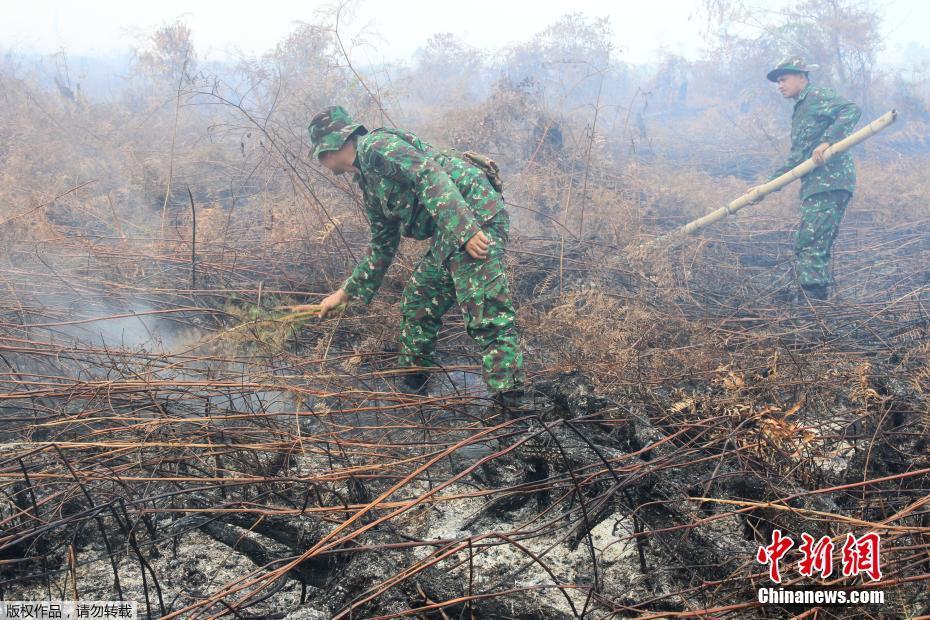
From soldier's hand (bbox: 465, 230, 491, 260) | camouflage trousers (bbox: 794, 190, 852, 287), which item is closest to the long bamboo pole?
camouflage trousers (bbox: 794, 190, 852, 287)

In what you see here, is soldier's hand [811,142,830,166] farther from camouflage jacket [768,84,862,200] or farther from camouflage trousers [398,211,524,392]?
camouflage trousers [398,211,524,392]

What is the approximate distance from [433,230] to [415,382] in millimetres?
991

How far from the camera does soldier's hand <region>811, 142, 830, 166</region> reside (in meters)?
4.80

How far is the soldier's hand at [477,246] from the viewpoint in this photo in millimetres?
2723

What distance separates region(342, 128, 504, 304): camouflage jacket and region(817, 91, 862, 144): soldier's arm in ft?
12.5

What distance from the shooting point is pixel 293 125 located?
25.1 ft

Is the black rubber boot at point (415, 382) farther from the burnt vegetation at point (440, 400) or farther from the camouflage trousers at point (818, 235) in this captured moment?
the camouflage trousers at point (818, 235)

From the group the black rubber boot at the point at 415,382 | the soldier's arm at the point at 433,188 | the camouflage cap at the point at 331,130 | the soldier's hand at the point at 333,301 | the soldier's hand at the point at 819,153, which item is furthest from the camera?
the soldier's hand at the point at 819,153

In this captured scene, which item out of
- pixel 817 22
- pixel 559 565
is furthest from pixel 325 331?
pixel 817 22

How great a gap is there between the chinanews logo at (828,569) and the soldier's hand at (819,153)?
412cm

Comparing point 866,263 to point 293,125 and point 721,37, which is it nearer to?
point 293,125

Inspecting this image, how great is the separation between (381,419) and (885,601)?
2.33 meters

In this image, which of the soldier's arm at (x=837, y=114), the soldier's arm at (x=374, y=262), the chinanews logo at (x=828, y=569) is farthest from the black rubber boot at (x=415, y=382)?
the soldier's arm at (x=837, y=114)

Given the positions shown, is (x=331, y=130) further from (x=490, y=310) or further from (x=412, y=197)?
(x=490, y=310)
